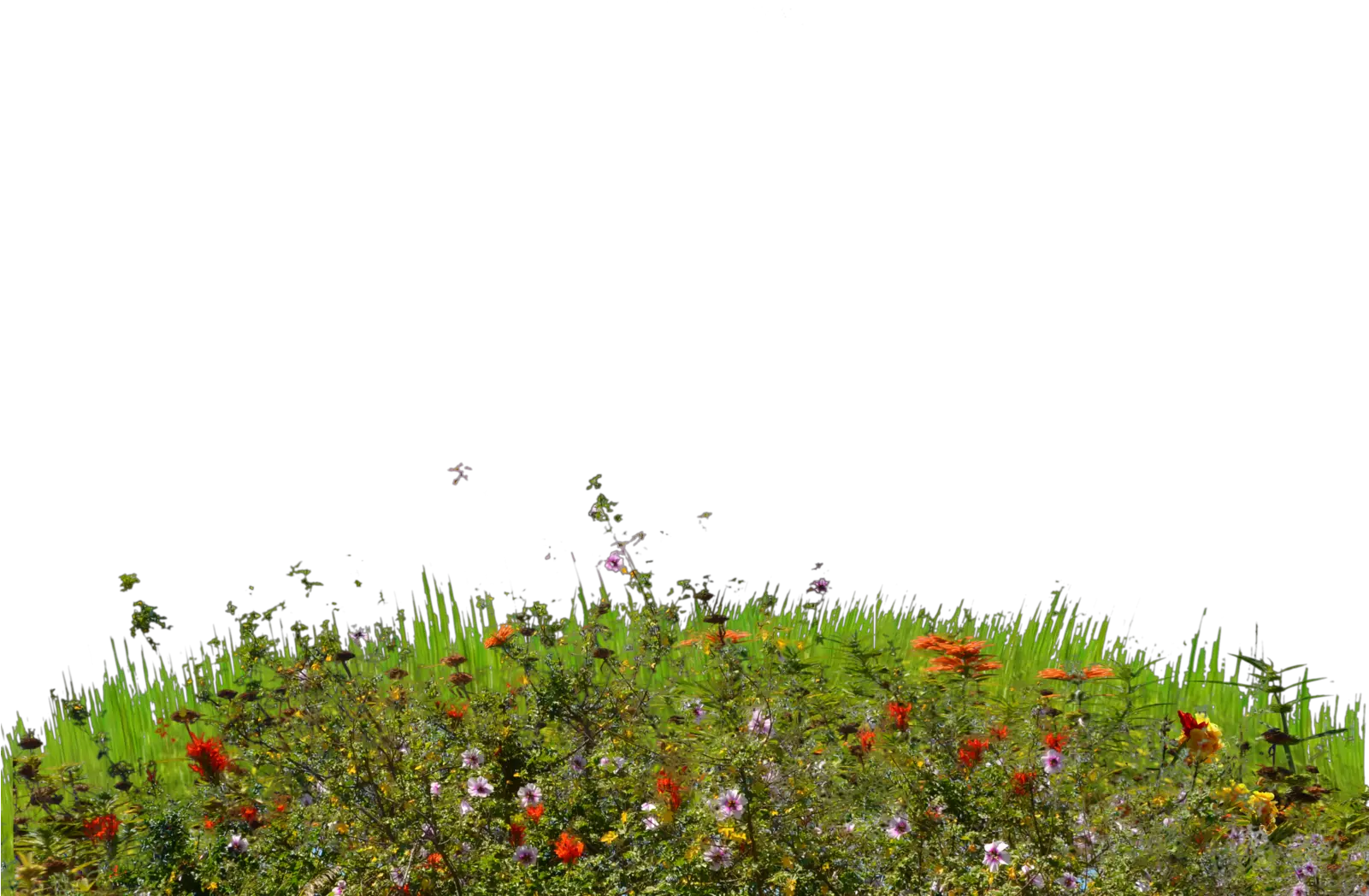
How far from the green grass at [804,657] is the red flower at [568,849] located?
1836 millimetres

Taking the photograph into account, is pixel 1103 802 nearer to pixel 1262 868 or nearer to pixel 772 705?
pixel 1262 868

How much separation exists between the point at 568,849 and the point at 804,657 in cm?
285

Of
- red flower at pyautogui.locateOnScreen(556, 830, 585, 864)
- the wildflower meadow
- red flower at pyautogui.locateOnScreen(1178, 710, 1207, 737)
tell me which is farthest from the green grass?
red flower at pyautogui.locateOnScreen(556, 830, 585, 864)

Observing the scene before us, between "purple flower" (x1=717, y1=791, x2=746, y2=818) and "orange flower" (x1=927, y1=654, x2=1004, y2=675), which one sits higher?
"purple flower" (x1=717, y1=791, x2=746, y2=818)

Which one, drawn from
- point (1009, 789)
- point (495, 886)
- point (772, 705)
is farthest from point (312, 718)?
point (1009, 789)

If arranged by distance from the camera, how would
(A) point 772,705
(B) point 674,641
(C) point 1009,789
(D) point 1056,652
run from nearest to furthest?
(C) point 1009,789, (A) point 772,705, (B) point 674,641, (D) point 1056,652

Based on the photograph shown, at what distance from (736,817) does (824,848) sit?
0.29m

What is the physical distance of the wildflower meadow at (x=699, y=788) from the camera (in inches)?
153

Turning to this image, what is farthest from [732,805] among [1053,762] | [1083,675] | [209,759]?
[209,759]

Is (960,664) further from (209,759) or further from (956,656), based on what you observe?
(209,759)

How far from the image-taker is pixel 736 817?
3.87 metres

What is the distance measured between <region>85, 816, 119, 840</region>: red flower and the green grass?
103 centimetres

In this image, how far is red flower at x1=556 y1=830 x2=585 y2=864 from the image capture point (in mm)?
3951

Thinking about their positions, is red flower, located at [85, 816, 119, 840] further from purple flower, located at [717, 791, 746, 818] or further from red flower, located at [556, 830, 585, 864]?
purple flower, located at [717, 791, 746, 818]
